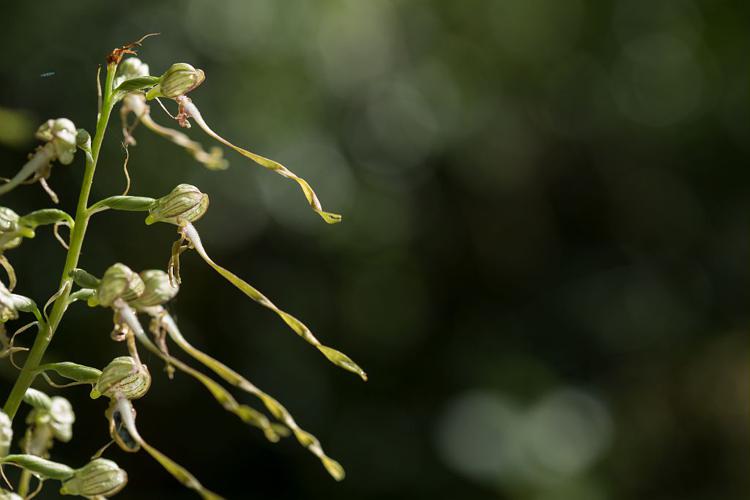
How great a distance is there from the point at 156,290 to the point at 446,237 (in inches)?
111

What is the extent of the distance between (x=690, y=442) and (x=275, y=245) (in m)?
1.63

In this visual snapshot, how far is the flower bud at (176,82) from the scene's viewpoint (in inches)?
23.1

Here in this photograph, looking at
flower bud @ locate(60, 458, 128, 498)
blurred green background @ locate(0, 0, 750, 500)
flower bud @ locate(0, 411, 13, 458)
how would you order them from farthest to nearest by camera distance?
1. blurred green background @ locate(0, 0, 750, 500)
2. flower bud @ locate(60, 458, 128, 498)
3. flower bud @ locate(0, 411, 13, 458)

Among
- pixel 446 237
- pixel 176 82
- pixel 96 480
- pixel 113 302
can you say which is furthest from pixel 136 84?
pixel 446 237

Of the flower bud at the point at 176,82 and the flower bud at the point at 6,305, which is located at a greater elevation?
the flower bud at the point at 176,82

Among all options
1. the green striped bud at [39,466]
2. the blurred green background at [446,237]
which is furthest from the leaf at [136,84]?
the blurred green background at [446,237]

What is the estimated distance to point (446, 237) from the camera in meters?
3.35

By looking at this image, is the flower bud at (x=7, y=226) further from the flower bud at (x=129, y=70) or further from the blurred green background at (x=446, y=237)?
the blurred green background at (x=446, y=237)

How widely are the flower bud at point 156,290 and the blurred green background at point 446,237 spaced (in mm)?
1935

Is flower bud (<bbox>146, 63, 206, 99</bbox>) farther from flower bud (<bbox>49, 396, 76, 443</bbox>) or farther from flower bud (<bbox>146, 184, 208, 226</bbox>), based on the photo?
flower bud (<bbox>49, 396, 76, 443</bbox>)

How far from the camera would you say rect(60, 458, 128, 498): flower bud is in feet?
2.02

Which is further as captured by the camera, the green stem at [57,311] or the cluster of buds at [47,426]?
the cluster of buds at [47,426]

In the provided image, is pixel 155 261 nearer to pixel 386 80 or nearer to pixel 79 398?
pixel 79 398

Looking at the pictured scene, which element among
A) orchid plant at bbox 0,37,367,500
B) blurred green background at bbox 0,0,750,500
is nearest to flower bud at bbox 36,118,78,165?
orchid plant at bbox 0,37,367,500
